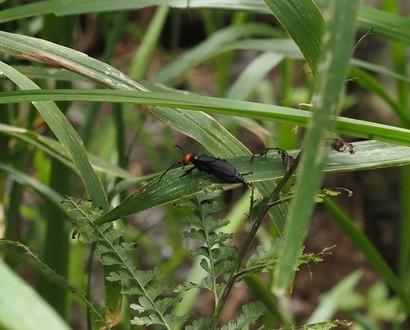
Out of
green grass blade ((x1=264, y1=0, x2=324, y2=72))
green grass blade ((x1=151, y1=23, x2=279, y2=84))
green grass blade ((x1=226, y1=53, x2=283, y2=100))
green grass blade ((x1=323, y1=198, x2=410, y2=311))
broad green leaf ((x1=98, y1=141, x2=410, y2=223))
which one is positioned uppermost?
green grass blade ((x1=151, y1=23, x2=279, y2=84))

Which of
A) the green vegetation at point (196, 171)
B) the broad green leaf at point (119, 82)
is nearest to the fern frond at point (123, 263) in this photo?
the green vegetation at point (196, 171)

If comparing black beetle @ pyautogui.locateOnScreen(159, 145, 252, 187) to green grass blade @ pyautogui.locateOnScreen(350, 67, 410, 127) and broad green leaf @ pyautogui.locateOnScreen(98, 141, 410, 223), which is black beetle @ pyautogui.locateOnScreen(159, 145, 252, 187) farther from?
green grass blade @ pyautogui.locateOnScreen(350, 67, 410, 127)

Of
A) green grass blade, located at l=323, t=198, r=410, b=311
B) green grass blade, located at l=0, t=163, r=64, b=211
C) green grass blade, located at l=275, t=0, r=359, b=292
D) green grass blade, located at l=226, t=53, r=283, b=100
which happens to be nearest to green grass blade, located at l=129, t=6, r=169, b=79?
green grass blade, located at l=226, t=53, r=283, b=100

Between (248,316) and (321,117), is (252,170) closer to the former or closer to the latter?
(248,316)

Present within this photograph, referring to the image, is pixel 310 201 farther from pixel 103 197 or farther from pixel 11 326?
pixel 103 197

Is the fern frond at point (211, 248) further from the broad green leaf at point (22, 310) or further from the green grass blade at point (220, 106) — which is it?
the broad green leaf at point (22, 310)
